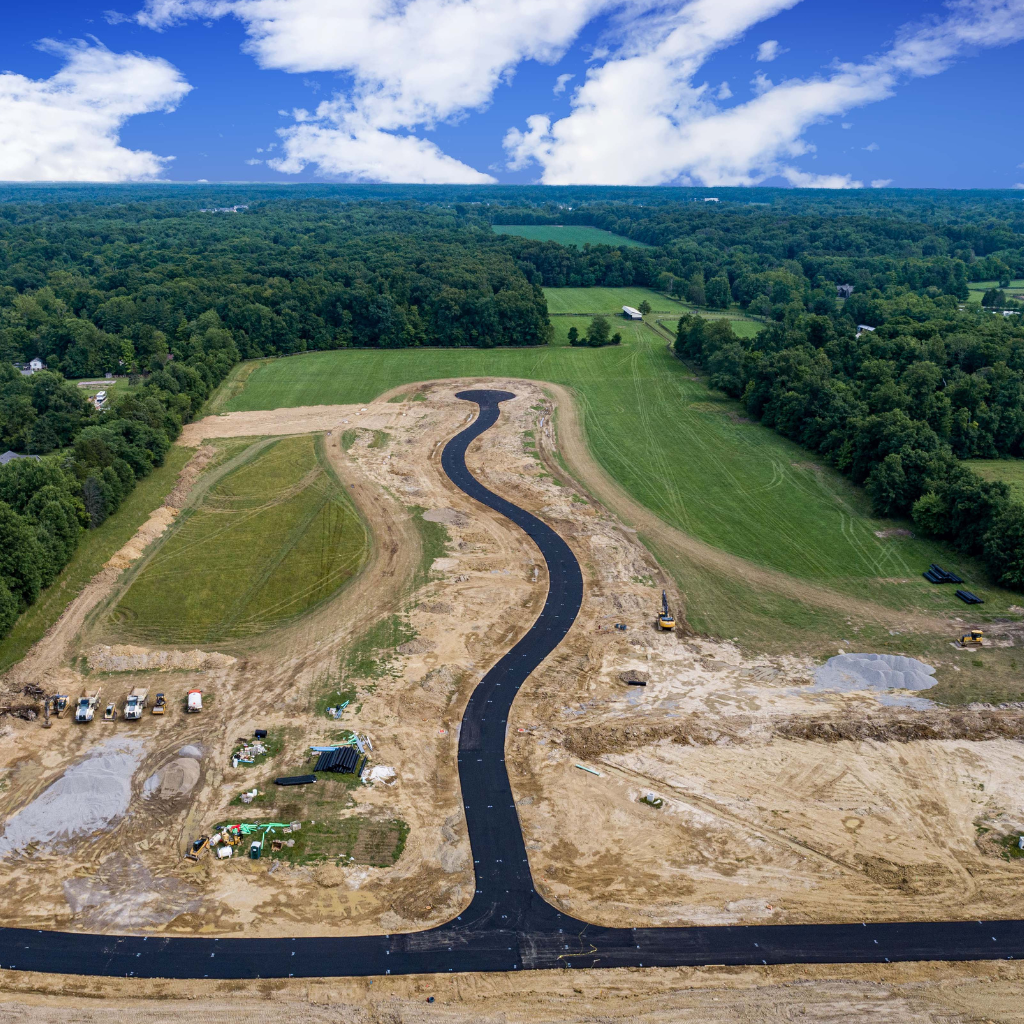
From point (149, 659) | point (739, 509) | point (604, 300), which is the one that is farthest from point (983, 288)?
point (149, 659)

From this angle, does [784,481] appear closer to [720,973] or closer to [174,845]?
[720,973]

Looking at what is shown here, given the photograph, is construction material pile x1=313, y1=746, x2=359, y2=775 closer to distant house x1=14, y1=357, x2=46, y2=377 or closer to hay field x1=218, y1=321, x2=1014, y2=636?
hay field x1=218, y1=321, x2=1014, y2=636

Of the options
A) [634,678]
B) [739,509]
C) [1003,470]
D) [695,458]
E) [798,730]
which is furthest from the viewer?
[695,458]

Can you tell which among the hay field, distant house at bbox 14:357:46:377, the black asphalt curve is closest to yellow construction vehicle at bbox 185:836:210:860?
the black asphalt curve

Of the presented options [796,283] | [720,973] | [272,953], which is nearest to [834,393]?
[720,973]

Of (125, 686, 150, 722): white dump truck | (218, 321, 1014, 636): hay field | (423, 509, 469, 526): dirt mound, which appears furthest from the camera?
(423, 509, 469, 526): dirt mound

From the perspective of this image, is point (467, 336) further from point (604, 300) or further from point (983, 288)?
point (983, 288)
